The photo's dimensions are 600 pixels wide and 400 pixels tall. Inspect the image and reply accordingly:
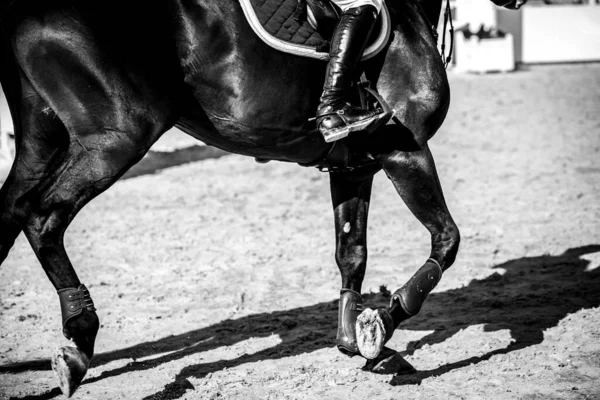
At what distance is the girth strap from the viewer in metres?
4.29

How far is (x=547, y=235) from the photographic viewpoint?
794cm

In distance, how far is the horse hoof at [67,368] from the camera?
401 centimetres

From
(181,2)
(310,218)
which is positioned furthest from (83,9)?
(310,218)

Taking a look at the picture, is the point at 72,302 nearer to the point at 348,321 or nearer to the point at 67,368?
the point at 67,368

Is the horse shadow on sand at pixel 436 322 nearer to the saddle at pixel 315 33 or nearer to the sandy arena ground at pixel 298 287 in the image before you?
the sandy arena ground at pixel 298 287

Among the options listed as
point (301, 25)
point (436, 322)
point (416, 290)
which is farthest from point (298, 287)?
point (301, 25)

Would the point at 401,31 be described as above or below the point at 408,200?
above

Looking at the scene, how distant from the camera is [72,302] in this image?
14.1 ft

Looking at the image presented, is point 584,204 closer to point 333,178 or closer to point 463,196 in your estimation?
point 463,196

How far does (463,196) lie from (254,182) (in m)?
2.81

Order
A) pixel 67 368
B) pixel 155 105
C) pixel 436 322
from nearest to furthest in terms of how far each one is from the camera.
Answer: pixel 67 368, pixel 155 105, pixel 436 322

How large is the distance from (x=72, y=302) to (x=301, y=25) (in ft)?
6.72

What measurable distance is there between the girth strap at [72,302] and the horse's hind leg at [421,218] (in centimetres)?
170

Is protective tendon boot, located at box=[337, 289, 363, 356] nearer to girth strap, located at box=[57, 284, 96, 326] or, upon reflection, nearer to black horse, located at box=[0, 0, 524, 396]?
black horse, located at box=[0, 0, 524, 396]
